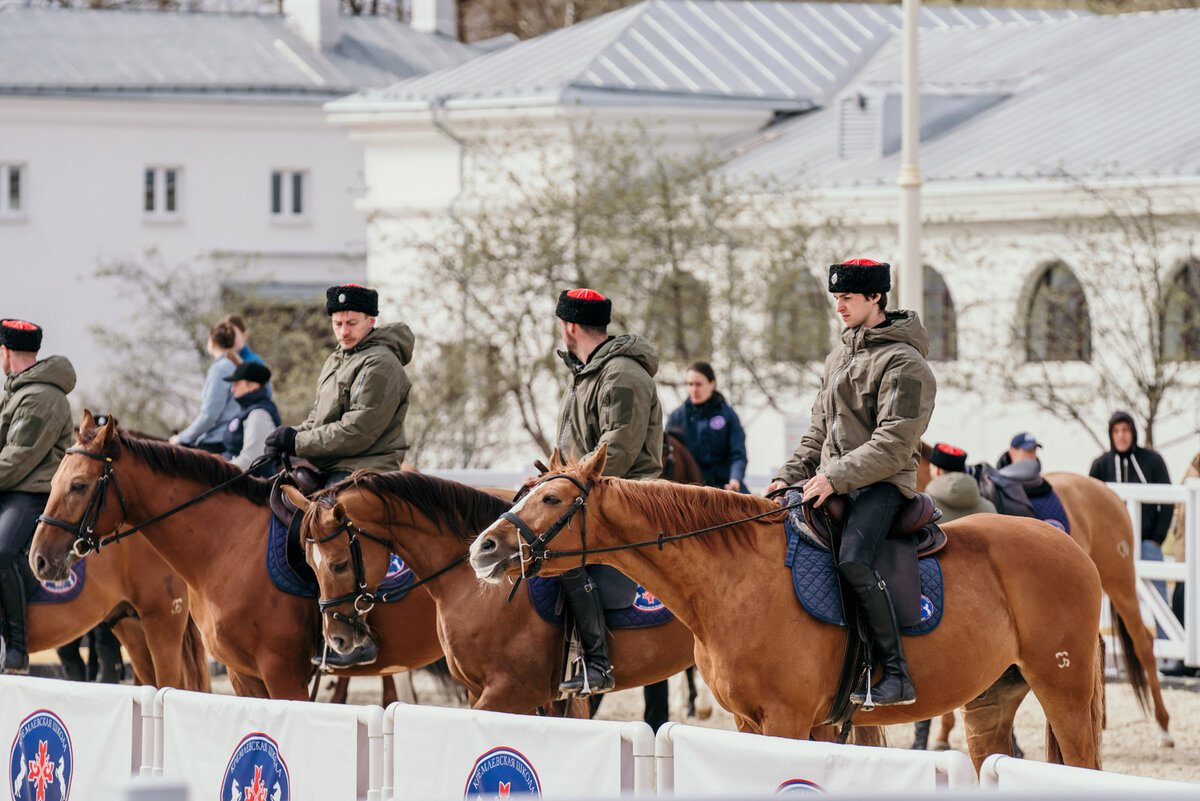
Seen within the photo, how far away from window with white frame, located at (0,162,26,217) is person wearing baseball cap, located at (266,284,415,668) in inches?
1449

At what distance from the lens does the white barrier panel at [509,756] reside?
20.2ft

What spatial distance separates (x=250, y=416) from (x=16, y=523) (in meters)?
1.57

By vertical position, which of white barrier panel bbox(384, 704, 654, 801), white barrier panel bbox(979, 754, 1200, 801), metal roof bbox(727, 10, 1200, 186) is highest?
metal roof bbox(727, 10, 1200, 186)

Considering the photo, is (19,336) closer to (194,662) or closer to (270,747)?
(194,662)

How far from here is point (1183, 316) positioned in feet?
72.8

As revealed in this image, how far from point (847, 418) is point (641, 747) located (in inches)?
87.3

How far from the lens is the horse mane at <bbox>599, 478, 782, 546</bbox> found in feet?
24.9

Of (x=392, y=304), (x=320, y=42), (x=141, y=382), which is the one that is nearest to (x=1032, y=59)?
(x=392, y=304)

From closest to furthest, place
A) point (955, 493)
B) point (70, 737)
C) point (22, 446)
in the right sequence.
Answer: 1. point (70, 737)
2. point (22, 446)
3. point (955, 493)

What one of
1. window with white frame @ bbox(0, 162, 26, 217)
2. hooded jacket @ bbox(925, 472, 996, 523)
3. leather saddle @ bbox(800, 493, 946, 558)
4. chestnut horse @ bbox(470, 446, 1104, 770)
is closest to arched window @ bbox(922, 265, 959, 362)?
hooded jacket @ bbox(925, 472, 996, 523)

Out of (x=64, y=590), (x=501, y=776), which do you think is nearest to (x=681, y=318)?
(x=64, y=590)

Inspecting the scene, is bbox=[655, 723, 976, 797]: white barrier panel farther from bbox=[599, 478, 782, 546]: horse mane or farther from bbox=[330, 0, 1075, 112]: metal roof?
bbox=[330, 0, 1075, 112]: metal roof

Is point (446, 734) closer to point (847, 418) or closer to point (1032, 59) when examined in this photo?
point (847, 418)

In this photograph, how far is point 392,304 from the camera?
26781 millimetres
